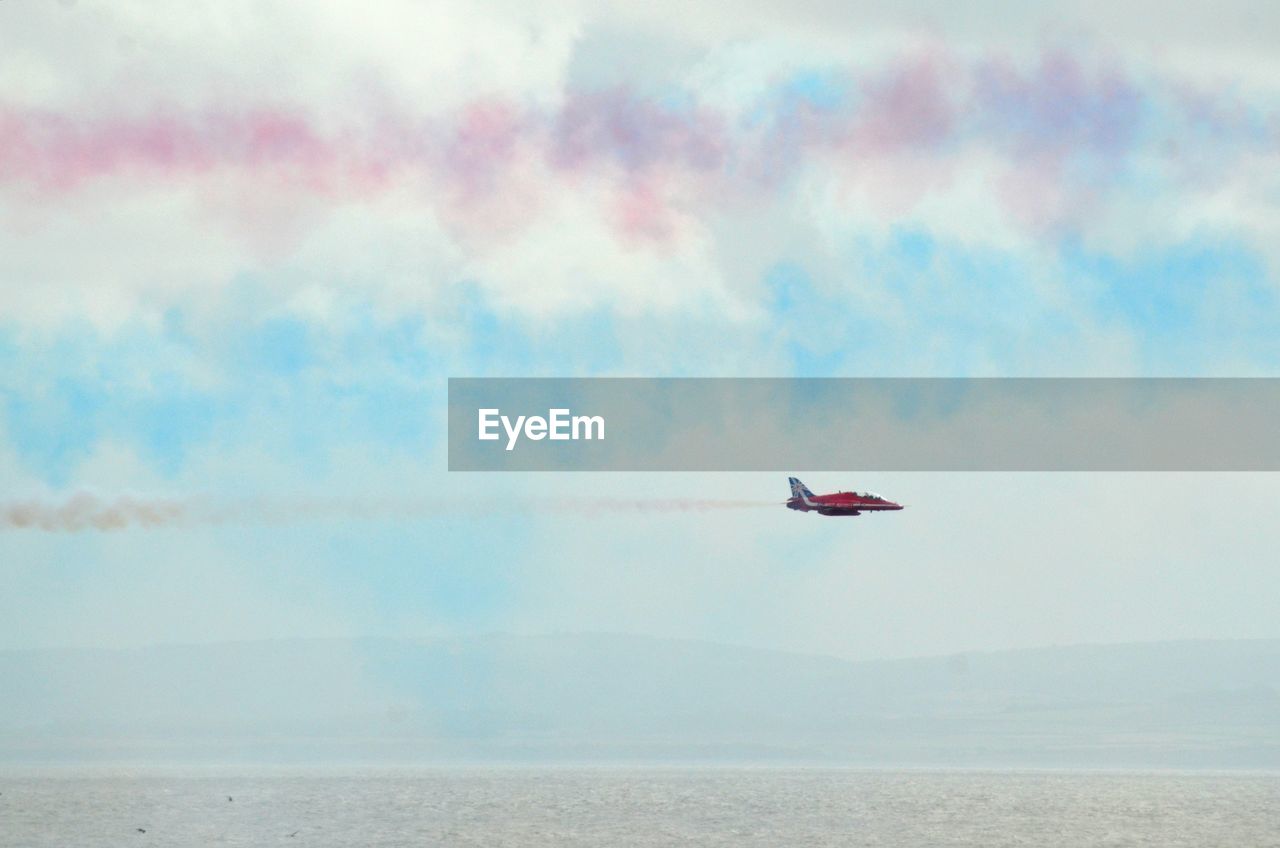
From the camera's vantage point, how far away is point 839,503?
16712 centimetres

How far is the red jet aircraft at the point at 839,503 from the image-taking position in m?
167

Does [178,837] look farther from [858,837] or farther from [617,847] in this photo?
[858,837]

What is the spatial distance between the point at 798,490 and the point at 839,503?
5.32m

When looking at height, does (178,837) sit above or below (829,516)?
below

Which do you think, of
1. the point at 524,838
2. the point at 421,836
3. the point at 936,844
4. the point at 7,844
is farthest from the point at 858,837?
the point at 7,844

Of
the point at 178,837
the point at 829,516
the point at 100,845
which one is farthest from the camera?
the point at 178,837

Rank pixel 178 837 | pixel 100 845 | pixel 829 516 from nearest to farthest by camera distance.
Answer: pixel 829 516
pixel 100 845
pixel 178 837

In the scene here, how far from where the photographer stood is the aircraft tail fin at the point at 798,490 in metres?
169

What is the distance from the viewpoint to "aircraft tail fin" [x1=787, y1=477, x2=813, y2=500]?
169m

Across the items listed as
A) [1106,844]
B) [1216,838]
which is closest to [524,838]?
[1106,844]

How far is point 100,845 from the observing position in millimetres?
183375

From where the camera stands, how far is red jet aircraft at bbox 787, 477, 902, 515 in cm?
16712

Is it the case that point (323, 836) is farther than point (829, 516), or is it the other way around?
point (323, 836)

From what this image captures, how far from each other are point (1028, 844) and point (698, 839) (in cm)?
4225
